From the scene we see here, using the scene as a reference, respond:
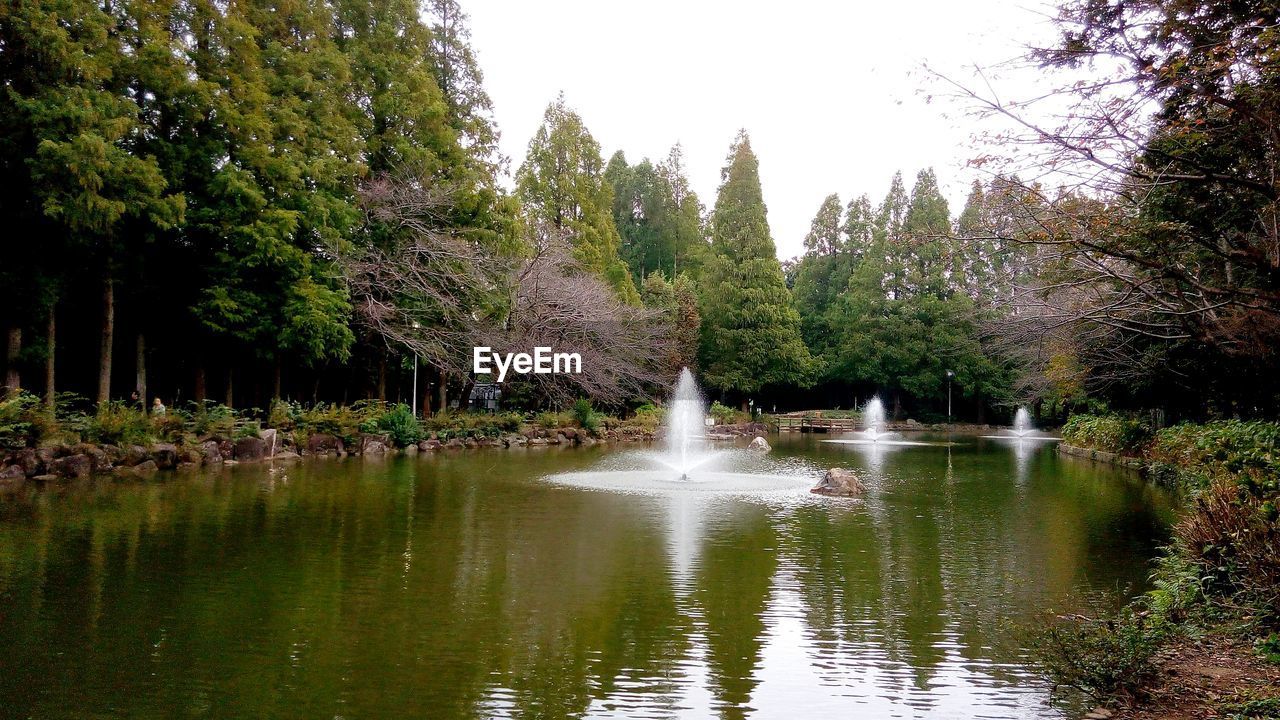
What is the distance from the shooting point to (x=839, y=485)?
50.0 ft

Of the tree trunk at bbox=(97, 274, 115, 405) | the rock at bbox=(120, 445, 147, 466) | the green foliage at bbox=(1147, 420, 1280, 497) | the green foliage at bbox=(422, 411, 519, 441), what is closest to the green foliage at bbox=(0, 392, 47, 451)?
the rock at bbox=(120, 445, 147, 466)

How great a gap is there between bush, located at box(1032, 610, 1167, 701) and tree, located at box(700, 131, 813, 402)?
130 ft

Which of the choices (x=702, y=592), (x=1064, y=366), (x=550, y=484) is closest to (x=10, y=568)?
(x=702, y=592)

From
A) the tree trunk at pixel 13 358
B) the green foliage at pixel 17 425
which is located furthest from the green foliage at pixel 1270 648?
the tree trunk at pixel 13 358

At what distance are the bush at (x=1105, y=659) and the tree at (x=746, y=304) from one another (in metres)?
39.5

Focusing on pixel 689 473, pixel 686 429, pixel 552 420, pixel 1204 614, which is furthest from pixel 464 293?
pixel 1204 614

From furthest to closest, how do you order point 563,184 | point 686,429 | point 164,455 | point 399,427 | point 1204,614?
point 563,184, point 399,427, point 686,429, point 164,455, point 1204,614

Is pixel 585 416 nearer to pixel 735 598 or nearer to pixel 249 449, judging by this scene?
pixel 249 449

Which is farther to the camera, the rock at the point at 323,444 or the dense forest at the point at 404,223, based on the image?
the rock at the point at 323,444

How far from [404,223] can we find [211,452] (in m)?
10.0

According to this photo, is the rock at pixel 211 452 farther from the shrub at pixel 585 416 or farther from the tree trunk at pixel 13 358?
the shrub at pixel 585 416

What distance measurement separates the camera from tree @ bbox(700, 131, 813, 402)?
45281mm

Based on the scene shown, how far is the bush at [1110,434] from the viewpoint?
950 inches

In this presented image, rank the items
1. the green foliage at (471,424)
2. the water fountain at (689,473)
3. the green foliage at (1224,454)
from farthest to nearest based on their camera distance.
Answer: the green foliage at (471,424) < the water fountain at (689,473) < the green foliage at (1224,454)
